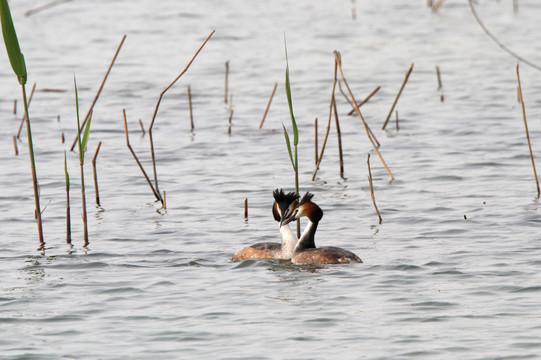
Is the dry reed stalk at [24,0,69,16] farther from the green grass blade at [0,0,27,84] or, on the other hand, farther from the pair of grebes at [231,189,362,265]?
the green grass blade at [0,0,27,84]

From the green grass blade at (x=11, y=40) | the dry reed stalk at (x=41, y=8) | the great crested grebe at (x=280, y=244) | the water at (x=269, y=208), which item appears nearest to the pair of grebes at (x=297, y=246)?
the great crested grebe at (x=280, y=244)

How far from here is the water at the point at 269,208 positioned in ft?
27.8

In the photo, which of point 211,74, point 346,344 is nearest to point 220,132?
point 211,74

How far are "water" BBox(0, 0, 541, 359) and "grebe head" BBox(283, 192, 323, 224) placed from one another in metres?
0.60

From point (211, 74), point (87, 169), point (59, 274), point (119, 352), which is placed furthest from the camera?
point (211, 74)

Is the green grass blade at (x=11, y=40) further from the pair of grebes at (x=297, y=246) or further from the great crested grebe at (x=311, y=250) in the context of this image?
the great crested grebe at (x=311, y=250)

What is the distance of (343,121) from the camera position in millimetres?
18250

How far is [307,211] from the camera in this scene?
10.6 m

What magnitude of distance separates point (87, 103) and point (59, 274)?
1040 cm

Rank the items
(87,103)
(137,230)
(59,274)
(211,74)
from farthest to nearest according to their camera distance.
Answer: (211,74), (87,103), (137,230), (59,274)

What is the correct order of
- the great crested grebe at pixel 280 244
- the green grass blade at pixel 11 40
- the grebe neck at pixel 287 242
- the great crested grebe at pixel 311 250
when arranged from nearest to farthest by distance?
the green grass blade at pixel 11 40, the great crested grebe at pixel 311 250, the great crested grebe at pixel 280 244, the grebe neck at pixel 287 242

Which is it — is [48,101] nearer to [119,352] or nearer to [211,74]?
[211,74]

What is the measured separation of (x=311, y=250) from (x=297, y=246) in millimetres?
235

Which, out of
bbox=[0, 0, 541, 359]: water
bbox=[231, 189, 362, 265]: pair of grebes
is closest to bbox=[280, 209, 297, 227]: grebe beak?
bbox=[231, 189, 362, 265]: pair of grebes
